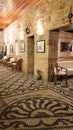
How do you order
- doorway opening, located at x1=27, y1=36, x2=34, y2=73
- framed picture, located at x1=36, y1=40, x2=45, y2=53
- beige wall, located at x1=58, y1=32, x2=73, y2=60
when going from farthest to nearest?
1. doorway opening, located at x1=27, y1=36, x2=34, y2=73
2. beige wall, located at x1=58, y1=32, x2=73, y2=60
3. framed picture, located at x1=36, y1=40, x2=45, y2=53

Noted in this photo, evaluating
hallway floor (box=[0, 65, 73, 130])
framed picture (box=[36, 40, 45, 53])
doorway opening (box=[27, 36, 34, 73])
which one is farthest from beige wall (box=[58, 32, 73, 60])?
hallway floor (box=[0, 65, 73, 130])

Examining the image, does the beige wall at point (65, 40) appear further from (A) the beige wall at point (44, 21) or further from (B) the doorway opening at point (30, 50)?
(B) the doorway opening at point (30, 50)

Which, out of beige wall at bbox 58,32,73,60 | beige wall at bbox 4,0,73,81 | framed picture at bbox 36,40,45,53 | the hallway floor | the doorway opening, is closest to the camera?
the hallway floor

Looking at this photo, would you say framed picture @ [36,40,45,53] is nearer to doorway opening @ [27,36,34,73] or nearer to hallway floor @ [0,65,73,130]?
doorway opening @ [27,36,34,73]

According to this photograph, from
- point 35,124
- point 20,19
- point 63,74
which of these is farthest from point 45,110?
point 20,19

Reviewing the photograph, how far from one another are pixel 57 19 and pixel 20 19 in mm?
3964

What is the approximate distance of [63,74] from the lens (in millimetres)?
5094

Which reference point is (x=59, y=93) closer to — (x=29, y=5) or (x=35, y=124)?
(x=35, y=124)

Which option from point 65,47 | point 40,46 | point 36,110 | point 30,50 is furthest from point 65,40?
point 36,110

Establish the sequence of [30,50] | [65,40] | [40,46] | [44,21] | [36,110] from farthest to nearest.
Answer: [30,50], [65,40], [40,46], [44,21], [36,110]

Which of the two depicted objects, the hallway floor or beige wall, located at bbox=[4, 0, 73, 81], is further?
beige wall, located at bbox=[4, 0, 73, 81]

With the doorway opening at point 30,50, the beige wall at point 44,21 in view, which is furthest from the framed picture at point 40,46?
the doorway opening at point 30,50

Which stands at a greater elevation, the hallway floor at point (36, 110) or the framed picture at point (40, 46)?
the framed picture at point (40, 46)

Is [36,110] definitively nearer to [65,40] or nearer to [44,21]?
[44,21]
